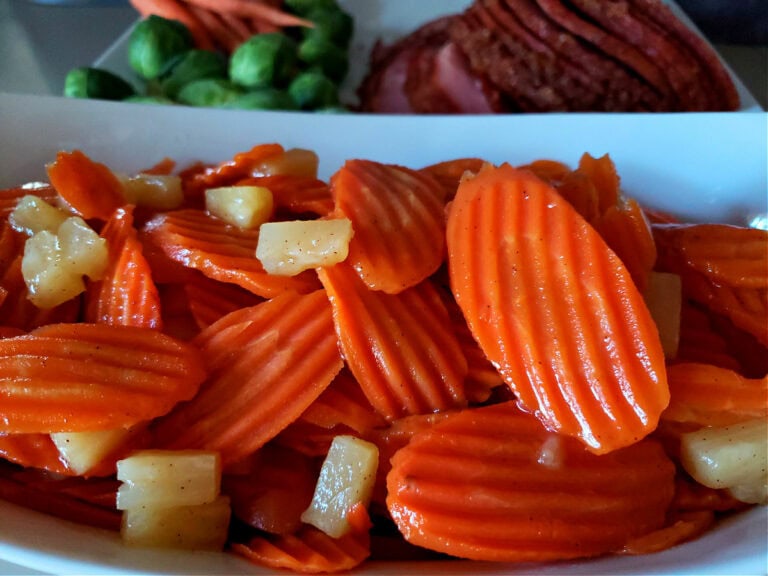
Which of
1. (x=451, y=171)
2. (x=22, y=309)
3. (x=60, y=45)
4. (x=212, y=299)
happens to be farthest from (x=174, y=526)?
(x=60, y=45)

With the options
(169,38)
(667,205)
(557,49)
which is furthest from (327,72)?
(667,205)

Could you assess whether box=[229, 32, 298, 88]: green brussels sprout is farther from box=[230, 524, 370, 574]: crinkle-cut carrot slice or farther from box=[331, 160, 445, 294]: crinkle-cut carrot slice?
box=[230, 524, 370, 574]: crinkle-cut carrot slice

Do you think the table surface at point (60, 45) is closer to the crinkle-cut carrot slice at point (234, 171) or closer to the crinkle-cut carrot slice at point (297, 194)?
the crinkle-cut carrot slice at point (234, 171)

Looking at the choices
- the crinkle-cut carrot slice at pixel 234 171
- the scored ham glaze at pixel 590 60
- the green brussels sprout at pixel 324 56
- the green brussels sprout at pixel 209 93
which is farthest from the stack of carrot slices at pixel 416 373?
the green brussels sprout at pixel 324 56

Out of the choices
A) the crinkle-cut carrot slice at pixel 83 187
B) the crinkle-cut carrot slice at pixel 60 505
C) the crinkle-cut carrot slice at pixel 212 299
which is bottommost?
the crinkle-cut carrot slice at pixel 60 505

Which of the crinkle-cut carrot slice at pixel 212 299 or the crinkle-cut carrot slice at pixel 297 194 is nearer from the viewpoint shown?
the crinkle-cut carrot slice at pixel 212 299

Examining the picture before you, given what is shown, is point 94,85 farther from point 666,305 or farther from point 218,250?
point 666,305
